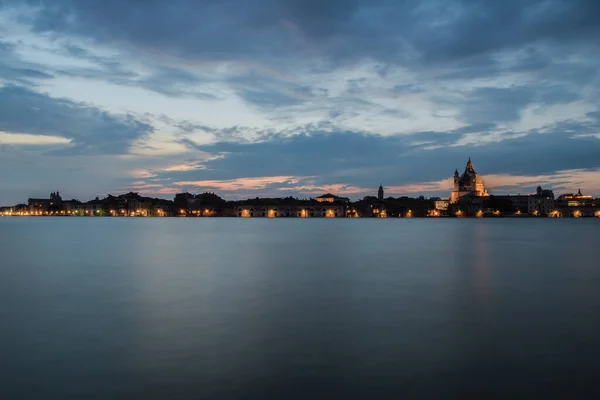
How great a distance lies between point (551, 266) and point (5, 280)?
103 feet

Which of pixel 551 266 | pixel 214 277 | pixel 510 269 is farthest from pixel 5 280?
pixel 551 266

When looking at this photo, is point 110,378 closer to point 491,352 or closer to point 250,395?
point 250,395

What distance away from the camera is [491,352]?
12.5 m

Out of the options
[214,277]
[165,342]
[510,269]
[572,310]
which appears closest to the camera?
[165,342]

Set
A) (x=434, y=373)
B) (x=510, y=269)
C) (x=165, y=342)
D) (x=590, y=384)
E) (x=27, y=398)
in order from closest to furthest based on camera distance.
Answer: (x=27, y=398) → (x=590, y=384) → (x=434, y=373) → (x=165, y=342) → (x=510, y=269)

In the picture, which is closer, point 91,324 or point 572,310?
point 91,324

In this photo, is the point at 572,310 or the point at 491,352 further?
the point at 572,310

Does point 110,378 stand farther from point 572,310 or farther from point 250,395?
point 572,310

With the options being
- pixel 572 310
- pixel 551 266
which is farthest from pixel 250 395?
pixel 551 266

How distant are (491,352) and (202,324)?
26.6 ft

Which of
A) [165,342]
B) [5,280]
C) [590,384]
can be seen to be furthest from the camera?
[5,280]

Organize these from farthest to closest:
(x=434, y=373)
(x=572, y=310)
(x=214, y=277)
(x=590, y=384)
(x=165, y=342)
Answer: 1. (x=214, y=277)
2. (x=572, y=310)
3. (x=165, y=342)
4. (x=434, y=373)
5. (x=590, y=384)

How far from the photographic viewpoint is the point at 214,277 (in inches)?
1092

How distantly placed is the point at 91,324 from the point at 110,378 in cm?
551
